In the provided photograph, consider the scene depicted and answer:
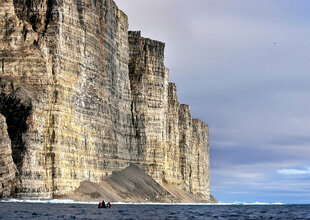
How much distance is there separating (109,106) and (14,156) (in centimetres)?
3627

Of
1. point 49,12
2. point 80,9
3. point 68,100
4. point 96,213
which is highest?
point 80,9

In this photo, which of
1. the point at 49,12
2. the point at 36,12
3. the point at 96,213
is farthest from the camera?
the point at 36,12

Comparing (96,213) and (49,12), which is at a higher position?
(49,12)

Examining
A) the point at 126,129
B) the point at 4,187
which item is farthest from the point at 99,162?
the point at 4,187

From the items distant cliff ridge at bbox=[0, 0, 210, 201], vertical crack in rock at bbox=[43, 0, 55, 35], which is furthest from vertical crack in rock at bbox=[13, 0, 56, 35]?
distant cliff ridge at bbox=[0, 0, 210, 201]

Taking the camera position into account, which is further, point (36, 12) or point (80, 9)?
point (80, 9)

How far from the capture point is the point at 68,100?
102438 millimetres

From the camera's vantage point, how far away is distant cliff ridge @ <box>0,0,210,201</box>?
90812mm

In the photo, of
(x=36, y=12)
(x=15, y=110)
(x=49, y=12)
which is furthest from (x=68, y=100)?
(x=36, y=12)

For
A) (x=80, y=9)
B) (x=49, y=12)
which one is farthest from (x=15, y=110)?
(x=80, y=9)

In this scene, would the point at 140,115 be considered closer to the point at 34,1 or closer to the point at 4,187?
the point at 34,1

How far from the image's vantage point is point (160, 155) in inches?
5842

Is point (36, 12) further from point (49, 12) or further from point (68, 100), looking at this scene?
point (68, 100)

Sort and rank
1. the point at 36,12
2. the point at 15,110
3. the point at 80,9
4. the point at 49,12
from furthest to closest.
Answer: the point at 80,9
the point at 36,12
the point at 49,12
the point at 15,110
